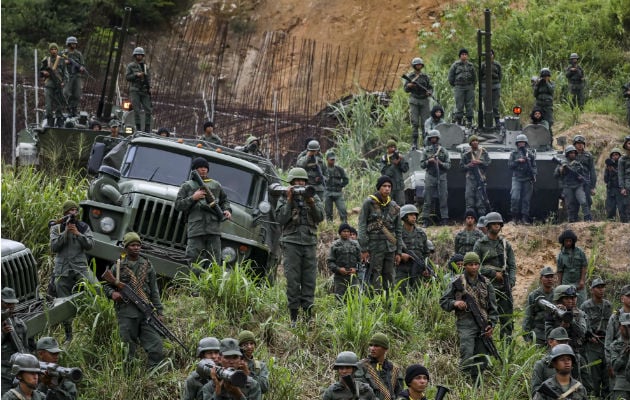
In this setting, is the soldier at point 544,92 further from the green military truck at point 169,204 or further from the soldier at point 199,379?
the soldier at point 199,379

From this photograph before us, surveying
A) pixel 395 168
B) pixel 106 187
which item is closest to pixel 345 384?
pixel 106 187

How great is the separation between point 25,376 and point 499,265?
6.51 metres

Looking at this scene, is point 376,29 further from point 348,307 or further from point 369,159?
point 348,307

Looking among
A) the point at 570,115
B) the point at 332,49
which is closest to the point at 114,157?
the point at 570,115

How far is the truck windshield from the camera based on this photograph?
18.1 meters

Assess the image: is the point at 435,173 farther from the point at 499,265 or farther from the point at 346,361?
the point at 346,361

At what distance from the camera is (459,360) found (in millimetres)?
15891

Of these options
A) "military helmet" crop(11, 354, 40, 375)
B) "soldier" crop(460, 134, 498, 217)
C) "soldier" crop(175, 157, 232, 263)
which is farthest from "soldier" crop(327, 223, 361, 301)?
"military helmet" crop(11, 354, 40, 375)

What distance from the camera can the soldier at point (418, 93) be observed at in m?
23.8

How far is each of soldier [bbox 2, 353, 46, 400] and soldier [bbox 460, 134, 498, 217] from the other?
437 inches

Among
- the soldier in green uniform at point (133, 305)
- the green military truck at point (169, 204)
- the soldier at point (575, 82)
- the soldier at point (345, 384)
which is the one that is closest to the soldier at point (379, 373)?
the soldier at point (345, 384)

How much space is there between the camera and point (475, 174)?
2227cm

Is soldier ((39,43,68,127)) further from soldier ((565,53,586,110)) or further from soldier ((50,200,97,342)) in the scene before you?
soldier ((565,53,586,110))

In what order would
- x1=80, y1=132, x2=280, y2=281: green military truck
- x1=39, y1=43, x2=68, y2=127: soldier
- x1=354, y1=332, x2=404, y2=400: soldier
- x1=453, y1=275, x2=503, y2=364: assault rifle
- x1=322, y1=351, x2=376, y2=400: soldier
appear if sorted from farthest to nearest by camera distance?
x1=39, y1=43, x2=68, y2=127: soldier < x1=80, y1=132, x2=280, y2=281: green military truck < x1=453, y1=275, x2=503, y2=364: assault rifle < x1=354, y1=332, x2=404, y2=400: soldier < x1=322, y1=351, x2=376, y2=400: soldier
